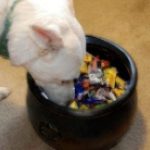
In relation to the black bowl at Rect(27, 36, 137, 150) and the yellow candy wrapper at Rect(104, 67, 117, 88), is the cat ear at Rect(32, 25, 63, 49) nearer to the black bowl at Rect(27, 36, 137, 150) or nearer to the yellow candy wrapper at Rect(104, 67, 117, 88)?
the black bowl at Rect(27, 36, 137, 150)

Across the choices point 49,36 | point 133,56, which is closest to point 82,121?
point 49,36

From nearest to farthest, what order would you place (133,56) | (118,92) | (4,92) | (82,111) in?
Result: 1. (82,111)
2. (118,92)
3. (4,92)
4. (133,56)

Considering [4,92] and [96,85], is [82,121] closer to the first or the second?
[96,85]

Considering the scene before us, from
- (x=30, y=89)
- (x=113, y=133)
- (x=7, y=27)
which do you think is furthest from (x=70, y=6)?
(x=113, y=133)

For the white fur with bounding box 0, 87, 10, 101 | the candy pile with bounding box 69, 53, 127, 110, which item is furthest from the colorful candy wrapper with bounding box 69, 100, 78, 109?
the white fur with bounding box 0, 87, 10, 101

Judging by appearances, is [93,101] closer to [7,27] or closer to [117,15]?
[7,27]

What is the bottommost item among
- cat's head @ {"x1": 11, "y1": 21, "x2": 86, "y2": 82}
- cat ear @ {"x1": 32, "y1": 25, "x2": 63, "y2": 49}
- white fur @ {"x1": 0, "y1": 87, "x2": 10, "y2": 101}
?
white fur @ {"x1": 0, "y1": 87, "x2": 10, "y2": 101}
